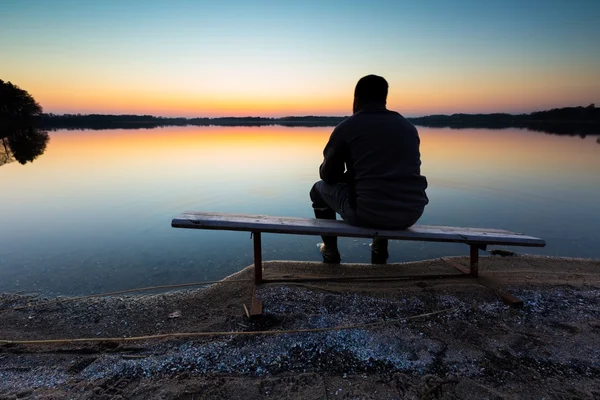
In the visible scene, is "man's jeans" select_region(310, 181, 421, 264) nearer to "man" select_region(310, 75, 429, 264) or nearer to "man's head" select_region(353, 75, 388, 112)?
"man" select_region(310, 75, 429, 264)

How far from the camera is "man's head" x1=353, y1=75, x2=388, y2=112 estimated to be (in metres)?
3.77

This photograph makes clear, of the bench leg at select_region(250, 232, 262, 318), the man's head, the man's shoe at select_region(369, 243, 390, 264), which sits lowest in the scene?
the man's shoe at select_region(369, 243, 390, 264)

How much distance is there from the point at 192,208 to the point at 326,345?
850 cm

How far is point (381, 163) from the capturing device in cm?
370

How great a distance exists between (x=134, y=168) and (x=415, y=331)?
19.6m

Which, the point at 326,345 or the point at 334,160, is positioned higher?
the point at 334,160

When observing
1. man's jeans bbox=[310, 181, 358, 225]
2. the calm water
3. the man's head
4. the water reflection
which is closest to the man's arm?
man's jeans bbox=[310, 181, 358, 225]

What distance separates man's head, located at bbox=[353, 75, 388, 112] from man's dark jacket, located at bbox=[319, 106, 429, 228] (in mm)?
77

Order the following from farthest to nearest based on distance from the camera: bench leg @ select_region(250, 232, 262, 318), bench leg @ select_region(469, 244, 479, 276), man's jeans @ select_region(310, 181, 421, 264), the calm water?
1. the calm water
2. bench leg @ select_region(469, 244, 479, 276)
3. man's jeans @ select_region(310, 181, 421, 264)
4. bench leg @ select_region(250, 232, 262, 318)

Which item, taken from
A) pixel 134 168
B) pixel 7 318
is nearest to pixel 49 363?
pixel 7 318

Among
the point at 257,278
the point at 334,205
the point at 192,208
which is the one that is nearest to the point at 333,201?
the point at 334,205

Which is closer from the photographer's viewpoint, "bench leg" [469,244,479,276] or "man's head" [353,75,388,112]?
"man's head" [353,75,388,112]

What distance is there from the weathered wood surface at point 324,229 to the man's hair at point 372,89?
148 centimetres

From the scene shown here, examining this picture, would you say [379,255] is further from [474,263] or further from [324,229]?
[324,229]
